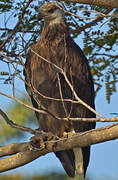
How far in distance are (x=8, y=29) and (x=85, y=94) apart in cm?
145

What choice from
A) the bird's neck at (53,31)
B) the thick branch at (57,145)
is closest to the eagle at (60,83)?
the bird's neck at (53,31)

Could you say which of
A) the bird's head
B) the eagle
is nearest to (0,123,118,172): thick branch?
the eagle

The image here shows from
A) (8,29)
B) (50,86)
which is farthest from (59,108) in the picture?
(8,29)

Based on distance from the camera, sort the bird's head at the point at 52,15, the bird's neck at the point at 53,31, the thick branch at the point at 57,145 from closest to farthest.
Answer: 1. the thick branch at the point at 57,145
2. the bird's neck at the point at 53,31
3. the bird's head at the point at 52,15

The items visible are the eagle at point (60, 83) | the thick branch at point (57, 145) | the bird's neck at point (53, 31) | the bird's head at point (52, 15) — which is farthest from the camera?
the bird's head at point (52, 15)

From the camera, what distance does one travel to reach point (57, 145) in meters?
4.15

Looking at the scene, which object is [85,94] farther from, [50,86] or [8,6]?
[8,6]

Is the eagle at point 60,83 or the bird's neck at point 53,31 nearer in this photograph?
the eagle at point 60,83

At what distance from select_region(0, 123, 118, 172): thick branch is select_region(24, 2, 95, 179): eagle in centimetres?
63

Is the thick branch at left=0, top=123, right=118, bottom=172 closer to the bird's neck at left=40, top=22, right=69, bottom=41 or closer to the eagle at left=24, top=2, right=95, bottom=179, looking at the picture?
the eagle at left=24, top=2, right=95, bottom=179

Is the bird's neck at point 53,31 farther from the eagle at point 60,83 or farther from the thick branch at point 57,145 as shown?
the thick branch at point 57,145

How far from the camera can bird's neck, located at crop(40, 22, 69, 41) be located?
5.26 meters

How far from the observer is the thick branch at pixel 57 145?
11.9 ft

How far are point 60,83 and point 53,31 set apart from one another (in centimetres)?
99
